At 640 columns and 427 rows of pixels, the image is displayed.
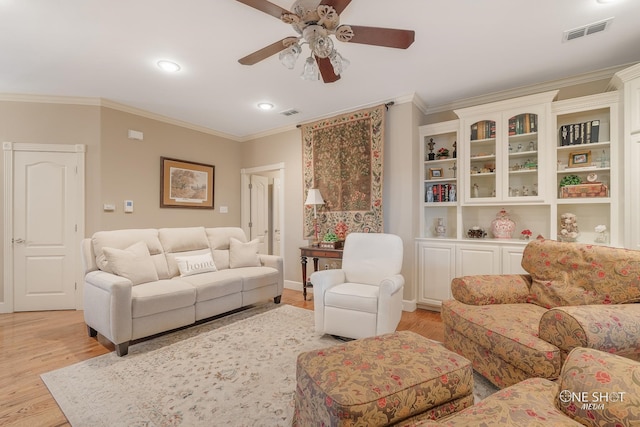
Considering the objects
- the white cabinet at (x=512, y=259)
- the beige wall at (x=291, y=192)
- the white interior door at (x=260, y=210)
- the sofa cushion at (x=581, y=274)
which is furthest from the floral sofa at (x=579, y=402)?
the white interior door at (x=260, y=210)

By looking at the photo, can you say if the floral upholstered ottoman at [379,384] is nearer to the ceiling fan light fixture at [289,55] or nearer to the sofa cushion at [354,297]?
the sofa cushion at [354,297]

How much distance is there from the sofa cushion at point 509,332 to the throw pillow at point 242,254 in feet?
7.92

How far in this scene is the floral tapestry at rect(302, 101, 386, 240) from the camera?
371 centimetres

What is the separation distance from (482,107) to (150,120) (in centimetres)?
431

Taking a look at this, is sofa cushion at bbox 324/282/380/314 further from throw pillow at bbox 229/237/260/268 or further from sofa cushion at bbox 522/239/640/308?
throw pillow at bbox 229/237/260/268

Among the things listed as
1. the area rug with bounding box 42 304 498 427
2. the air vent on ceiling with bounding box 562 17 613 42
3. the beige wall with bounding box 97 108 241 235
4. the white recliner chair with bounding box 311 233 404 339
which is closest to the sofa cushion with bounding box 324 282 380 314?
the white recliner chair with bounding box 311 233 404 339

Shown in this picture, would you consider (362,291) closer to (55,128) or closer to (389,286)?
(389,286)

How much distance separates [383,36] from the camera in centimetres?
177

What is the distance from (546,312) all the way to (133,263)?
3.28m

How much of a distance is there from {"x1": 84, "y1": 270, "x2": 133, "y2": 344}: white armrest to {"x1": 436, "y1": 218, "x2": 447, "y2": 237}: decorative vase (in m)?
3.46

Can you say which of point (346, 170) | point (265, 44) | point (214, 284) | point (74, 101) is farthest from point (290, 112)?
point (74, 101)

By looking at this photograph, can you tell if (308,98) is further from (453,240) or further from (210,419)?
(210,419)

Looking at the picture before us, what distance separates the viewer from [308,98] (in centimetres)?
A: 362

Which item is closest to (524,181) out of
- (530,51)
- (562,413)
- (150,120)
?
(530,51)
